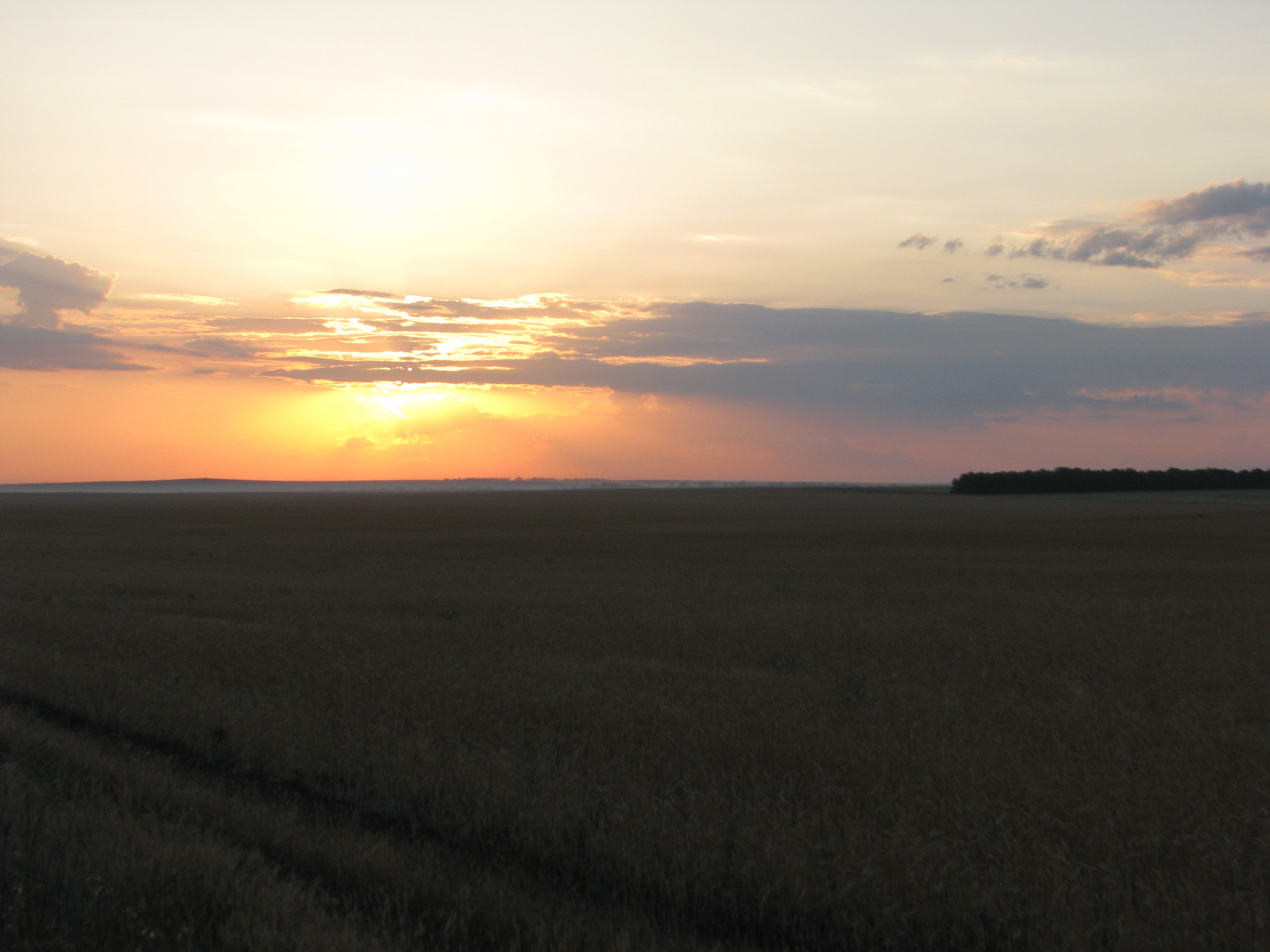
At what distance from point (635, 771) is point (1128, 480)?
412 feet

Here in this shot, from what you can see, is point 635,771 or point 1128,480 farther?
point 1128,480

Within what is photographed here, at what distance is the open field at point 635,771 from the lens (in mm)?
5992

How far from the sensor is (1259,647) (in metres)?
15.4

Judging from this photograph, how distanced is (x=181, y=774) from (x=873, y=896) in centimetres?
635

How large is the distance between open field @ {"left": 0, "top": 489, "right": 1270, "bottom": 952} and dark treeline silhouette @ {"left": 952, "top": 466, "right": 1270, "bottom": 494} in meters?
105

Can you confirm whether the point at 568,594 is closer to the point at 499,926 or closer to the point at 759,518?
the point at 499,926

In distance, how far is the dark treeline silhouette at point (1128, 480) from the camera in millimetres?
117062

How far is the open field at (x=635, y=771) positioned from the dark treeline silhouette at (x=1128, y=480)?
4135 inches

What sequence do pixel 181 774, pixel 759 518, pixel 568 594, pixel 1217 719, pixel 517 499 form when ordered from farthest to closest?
1. pixel 517 499
2. pixel 759 518
3. pixel 568 594
4. pixel 1217 719
5. pixel 181 774

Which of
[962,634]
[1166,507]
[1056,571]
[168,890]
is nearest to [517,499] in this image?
[1166,507]

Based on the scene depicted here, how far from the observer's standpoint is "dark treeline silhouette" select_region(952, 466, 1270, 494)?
117 metres

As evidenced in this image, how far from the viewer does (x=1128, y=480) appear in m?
118

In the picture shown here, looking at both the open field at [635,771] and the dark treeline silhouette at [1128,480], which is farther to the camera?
the dark treeline silhouette at [1128,480]

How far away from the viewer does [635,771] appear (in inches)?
350
